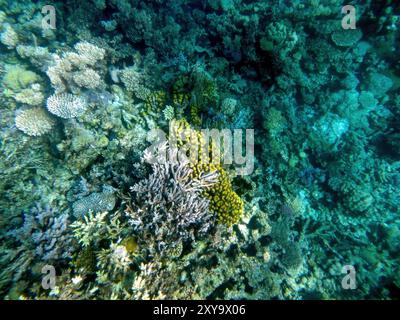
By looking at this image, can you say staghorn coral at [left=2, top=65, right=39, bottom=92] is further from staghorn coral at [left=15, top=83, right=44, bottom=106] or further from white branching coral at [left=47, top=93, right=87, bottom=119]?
white branching coral at [left=47, top=93, right=87, bottom=119]

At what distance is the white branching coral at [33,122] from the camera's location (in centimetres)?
412

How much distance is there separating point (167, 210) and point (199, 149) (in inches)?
44.4

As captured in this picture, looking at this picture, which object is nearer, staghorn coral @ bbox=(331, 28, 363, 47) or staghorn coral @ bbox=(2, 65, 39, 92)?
staghorn coral @ bbox=(2, 65, 39, 92)

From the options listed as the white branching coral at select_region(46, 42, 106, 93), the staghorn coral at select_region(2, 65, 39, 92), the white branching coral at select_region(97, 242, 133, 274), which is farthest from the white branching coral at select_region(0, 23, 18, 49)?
the white branching coral at select_region(97, 242, 133, 274)

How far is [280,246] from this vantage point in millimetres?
4141

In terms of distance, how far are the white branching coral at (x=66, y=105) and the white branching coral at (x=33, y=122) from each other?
0.23 m

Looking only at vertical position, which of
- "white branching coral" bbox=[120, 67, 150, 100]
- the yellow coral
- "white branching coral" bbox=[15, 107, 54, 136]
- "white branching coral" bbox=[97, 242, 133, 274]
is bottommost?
"white branching coral" bbox=[97, 242, 133, 274]

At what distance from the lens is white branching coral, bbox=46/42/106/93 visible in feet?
14.3

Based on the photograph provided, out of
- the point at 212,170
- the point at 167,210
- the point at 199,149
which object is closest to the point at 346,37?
the point at 199,149

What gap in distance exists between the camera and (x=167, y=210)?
325cm

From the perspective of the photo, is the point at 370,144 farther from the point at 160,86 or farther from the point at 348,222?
the point at 160,86

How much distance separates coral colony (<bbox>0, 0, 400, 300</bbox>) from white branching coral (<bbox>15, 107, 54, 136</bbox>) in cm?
4

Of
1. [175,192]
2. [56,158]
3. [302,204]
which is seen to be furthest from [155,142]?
[302,204]

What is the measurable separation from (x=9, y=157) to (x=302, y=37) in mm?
6925
